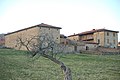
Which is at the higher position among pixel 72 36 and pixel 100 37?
pixel 72 36

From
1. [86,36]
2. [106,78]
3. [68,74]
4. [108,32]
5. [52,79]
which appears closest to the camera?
[68,74]

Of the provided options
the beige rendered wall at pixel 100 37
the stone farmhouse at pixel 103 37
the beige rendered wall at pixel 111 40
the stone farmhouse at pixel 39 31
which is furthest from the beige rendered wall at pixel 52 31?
the beige rendered wall at pixel 111 40

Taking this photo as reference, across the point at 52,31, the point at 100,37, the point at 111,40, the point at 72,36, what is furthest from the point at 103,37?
the point at 52,31

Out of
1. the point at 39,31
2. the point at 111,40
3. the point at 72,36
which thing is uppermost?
the point at 39,31

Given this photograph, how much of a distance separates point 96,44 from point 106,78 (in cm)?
4804

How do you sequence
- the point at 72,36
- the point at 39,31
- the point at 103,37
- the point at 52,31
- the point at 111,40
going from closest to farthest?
the point at 39,31 → the point at 52,31 → the point at 103,37 → the point at 111,40 → the point at 72,36

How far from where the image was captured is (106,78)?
60.6 feet

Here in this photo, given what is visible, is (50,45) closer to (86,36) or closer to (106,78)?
(106,78)

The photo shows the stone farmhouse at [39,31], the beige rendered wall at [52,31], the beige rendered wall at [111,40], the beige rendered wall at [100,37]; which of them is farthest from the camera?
the beige rendered wall at [111,40]

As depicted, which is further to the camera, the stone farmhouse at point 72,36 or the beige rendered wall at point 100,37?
the beige rendered wall at point 100,37

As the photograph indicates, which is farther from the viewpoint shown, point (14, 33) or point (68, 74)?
point (14, 33)

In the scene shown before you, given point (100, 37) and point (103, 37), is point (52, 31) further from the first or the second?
point (103, 37)

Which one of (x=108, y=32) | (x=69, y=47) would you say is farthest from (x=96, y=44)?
(x=69, y=47)

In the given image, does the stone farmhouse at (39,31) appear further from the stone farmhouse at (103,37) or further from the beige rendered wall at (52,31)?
the stone farmhouse at (103,37)
